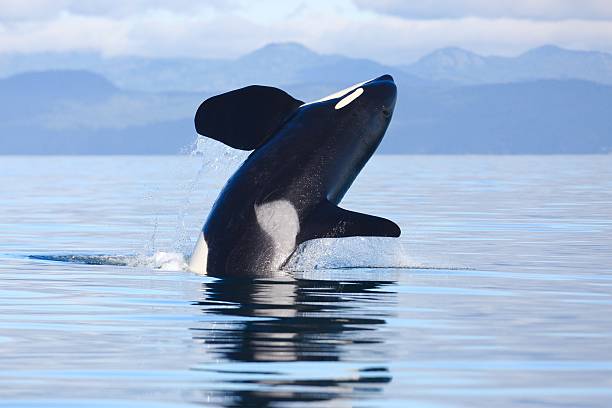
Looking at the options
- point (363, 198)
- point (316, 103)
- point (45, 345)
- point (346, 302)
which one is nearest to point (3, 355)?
point (45, 345)

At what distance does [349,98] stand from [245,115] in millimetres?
1566

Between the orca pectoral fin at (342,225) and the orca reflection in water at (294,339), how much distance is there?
668 mm

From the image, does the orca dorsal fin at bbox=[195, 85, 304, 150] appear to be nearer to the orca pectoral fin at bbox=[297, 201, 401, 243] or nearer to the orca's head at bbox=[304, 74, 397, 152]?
the orca's head at bbox=[304, 74, 397, 152]

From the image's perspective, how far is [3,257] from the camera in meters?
22.6

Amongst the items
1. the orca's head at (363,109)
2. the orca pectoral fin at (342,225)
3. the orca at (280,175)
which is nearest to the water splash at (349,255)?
the orca at (280,175)

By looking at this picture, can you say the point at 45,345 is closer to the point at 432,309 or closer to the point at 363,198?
the point at 432,309

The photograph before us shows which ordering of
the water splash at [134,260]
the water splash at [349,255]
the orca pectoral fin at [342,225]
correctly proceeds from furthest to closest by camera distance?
the water splash at [134,260] < the water splash at [349,255] < the orca pectoral fin at [342,225]

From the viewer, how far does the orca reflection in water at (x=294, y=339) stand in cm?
1046

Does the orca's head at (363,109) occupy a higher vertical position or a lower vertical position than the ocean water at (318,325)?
higher

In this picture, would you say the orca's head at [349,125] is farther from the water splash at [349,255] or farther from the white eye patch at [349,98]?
the water splash at [349,255]

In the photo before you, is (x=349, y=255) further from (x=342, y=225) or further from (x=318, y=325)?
(x=318, y=325)

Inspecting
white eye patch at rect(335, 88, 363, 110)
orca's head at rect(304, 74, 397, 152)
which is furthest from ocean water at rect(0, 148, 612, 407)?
white eye patch at rect(335, 88, 363, 110)

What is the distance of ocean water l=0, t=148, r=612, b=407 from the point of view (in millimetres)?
10477

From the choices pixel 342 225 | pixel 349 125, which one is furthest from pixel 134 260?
pixel 342 225
